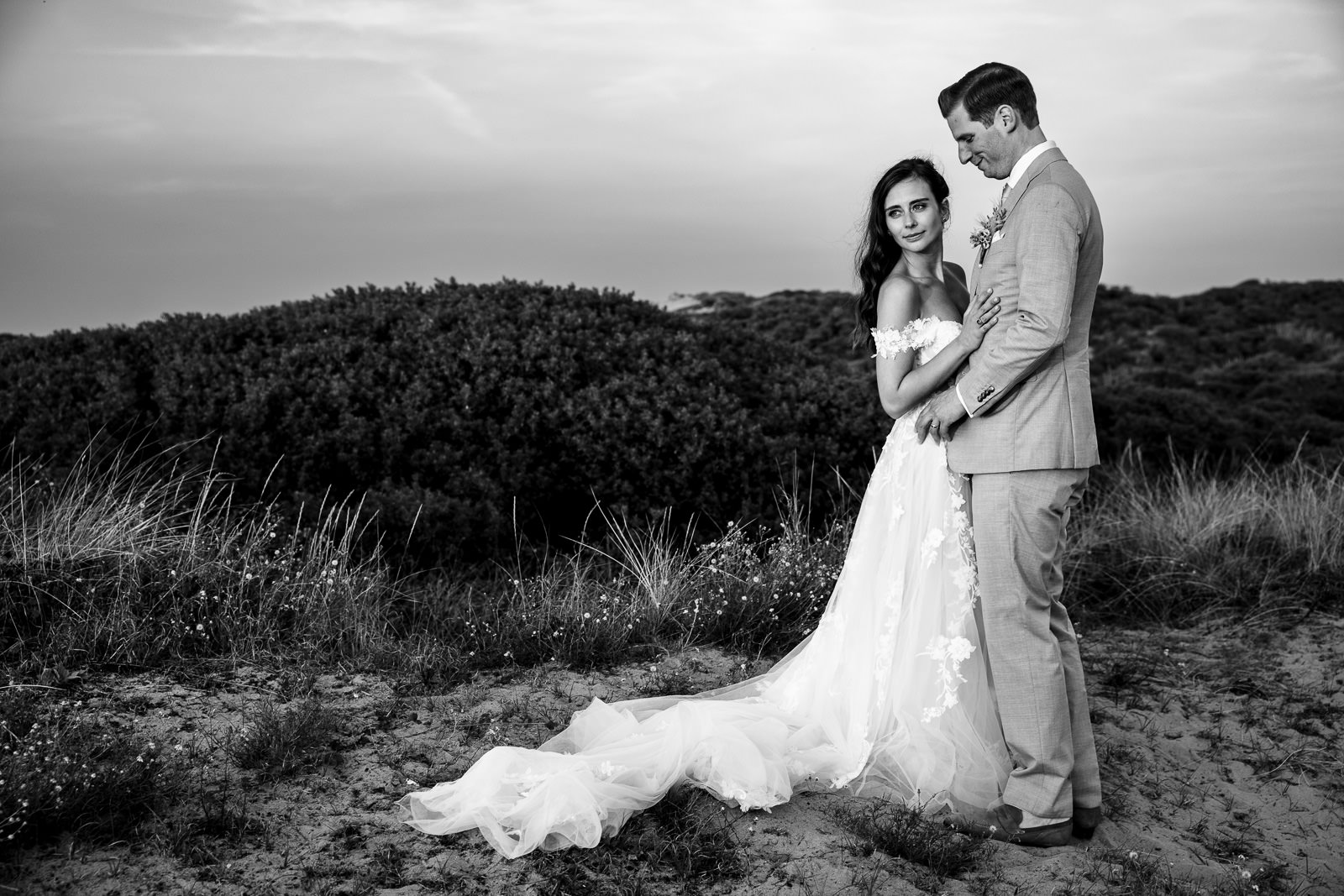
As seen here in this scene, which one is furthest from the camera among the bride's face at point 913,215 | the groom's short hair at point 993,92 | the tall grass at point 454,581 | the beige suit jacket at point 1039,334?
the tall grass at point 454,581

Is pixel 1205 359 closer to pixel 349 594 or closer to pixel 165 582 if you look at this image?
pixel 349 594

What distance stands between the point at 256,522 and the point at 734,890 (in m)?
4.16

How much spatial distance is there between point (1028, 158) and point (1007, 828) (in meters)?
2.48

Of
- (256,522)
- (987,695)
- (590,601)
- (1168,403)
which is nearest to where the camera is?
(987,695)

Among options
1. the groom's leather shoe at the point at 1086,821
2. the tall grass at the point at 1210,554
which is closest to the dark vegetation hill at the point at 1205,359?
the tall grass at the point at 1210,554

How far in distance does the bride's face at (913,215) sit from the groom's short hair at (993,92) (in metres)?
0.53

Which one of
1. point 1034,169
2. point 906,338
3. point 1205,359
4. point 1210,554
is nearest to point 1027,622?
point 906,338

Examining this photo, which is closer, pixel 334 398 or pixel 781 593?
pixel 781 593

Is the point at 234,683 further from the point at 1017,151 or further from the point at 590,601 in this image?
the point at 1017,151

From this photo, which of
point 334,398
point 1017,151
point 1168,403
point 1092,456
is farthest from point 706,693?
point 1168,403

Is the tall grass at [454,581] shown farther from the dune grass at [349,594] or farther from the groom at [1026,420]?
the groom at [1026,420]

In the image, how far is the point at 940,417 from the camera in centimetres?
402

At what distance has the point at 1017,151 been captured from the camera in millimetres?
3861

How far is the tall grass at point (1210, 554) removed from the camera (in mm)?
6977
